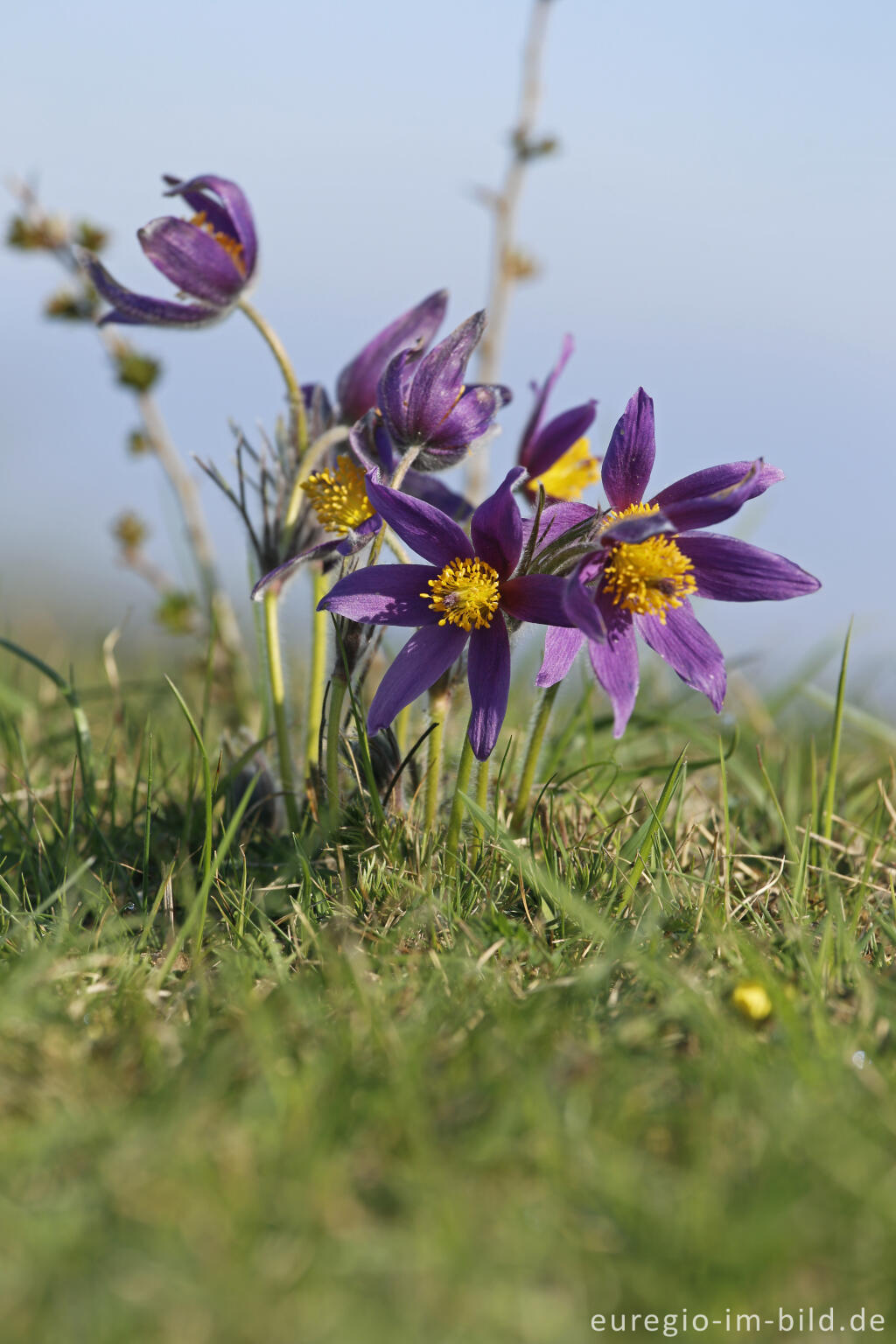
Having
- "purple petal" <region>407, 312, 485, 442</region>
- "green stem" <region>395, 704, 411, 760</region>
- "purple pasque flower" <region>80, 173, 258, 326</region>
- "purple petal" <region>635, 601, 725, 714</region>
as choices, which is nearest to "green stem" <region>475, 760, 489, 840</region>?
"green stem" <region>395, 704, 411, 760</region>

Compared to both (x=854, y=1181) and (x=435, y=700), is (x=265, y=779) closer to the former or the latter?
(x=435, y=700)

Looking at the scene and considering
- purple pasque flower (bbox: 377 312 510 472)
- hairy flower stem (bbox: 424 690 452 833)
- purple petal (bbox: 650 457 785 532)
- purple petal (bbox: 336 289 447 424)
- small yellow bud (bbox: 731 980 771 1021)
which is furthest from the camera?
purple petal (bbox: 336 289 447 424)

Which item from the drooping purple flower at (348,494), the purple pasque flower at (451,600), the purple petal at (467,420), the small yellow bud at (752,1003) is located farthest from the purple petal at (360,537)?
the small yellow bud at (752,1003)

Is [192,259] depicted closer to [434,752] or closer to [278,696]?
[278,696]

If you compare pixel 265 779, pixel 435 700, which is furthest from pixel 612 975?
pixel 265 779

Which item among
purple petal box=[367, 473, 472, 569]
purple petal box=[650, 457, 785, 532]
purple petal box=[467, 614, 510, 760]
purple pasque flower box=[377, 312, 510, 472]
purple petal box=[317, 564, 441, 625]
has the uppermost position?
purple pasque flower box=[377, 312, 510, 472]

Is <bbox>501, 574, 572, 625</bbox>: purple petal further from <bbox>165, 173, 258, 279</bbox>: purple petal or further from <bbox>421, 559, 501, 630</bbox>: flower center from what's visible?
<bbox>165, 173, 258, 279</bbox>: purple petal
